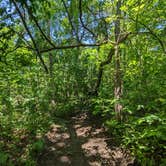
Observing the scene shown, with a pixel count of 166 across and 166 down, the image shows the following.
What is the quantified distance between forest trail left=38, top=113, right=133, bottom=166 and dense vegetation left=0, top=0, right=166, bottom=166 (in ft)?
0.95

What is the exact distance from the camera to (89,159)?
660 cm

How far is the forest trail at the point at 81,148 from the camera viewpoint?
646 centimetres

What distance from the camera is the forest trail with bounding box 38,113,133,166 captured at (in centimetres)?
646

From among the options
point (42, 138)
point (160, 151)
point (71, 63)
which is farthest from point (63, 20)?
point (160, 151)

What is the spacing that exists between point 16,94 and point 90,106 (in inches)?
111

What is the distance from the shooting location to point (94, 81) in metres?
11.2

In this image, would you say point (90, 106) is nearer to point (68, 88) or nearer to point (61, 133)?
point (68, 88)

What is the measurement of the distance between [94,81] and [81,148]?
4399 mm

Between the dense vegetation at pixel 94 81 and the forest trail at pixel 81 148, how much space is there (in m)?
0.29

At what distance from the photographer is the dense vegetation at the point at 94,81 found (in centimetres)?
550

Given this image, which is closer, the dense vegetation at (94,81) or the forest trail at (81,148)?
the dense vegetation at (94,81)

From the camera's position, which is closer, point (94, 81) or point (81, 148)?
point (81, 148)

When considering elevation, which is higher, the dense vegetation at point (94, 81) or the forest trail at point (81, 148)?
the dense vegetation at point (94, 81)

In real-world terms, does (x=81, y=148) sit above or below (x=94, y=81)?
below
